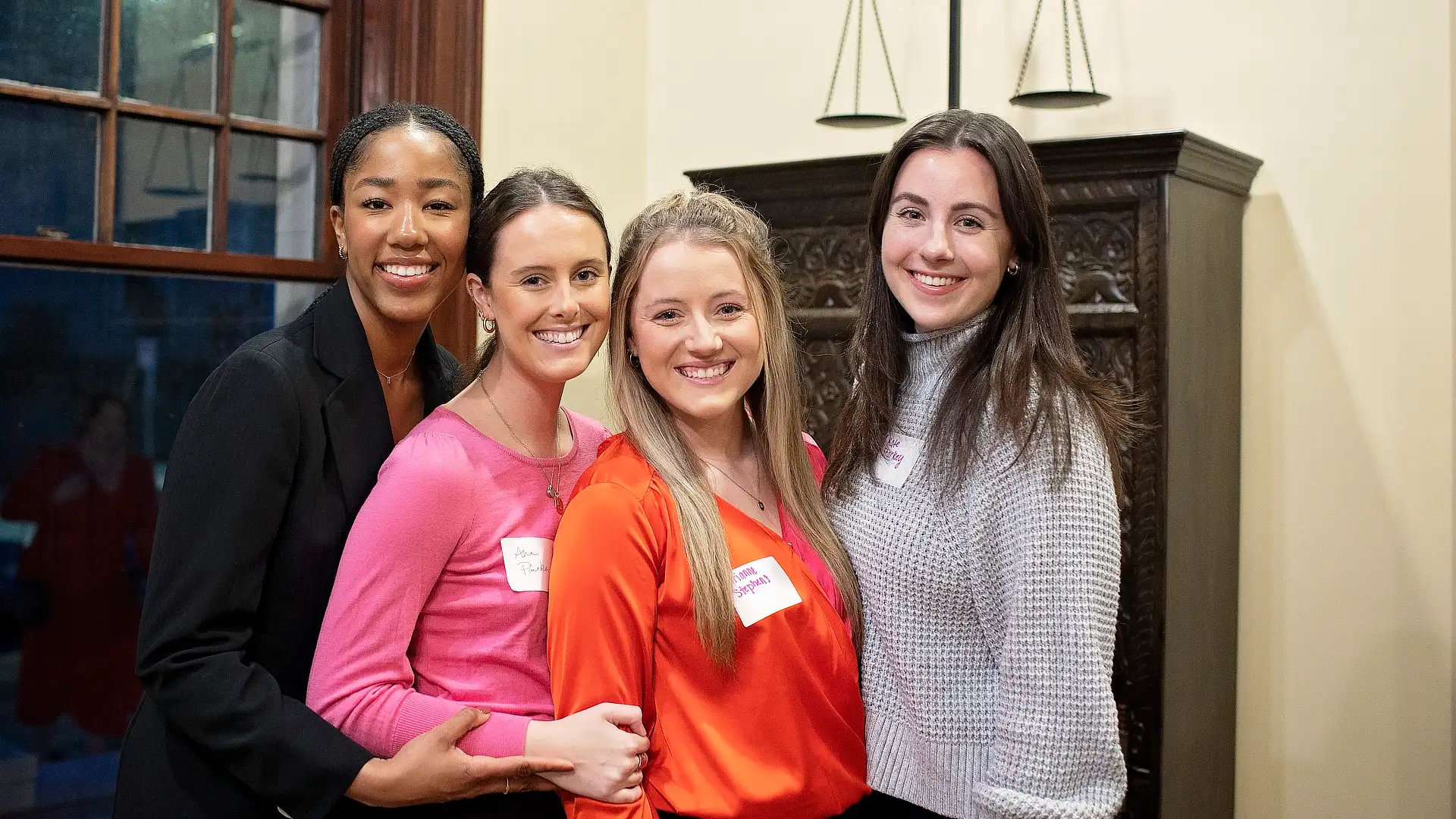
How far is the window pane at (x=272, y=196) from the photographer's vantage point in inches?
123

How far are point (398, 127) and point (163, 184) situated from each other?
155cm

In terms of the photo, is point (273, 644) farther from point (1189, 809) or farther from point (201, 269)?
point (1189, 809)

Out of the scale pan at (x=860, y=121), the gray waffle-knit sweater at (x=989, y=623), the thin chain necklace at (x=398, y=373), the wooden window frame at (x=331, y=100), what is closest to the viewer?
the gray waffle-knit sweater at (x=989, y=623)

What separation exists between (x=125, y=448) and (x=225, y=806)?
5.31 feet

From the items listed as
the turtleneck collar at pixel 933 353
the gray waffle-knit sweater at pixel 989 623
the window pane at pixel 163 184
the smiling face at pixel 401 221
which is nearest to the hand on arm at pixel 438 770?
the gray waffle-knit sweater at pixel 989 623

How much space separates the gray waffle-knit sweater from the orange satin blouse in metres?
0.10

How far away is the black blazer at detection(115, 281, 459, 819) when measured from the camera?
5.06 ft

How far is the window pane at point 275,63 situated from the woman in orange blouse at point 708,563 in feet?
5.97

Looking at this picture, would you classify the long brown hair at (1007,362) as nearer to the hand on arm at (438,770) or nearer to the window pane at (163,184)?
the hand on arm at (438,770)

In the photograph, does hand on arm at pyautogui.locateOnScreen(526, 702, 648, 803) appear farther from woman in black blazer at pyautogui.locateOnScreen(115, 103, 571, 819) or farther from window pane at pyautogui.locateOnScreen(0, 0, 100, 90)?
window pane at pyautogui.locateOnScreen(0, 0, 100, 90)

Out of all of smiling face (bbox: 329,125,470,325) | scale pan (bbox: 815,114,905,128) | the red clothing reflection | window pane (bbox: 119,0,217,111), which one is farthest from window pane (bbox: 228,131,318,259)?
smiling face (bbox: 329,125,470,325)

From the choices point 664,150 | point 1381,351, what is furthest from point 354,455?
point 664,150

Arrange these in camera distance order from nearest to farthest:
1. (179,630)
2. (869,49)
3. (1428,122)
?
(179,630), (1428,122), (869,49)

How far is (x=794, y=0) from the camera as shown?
3.98 metres
